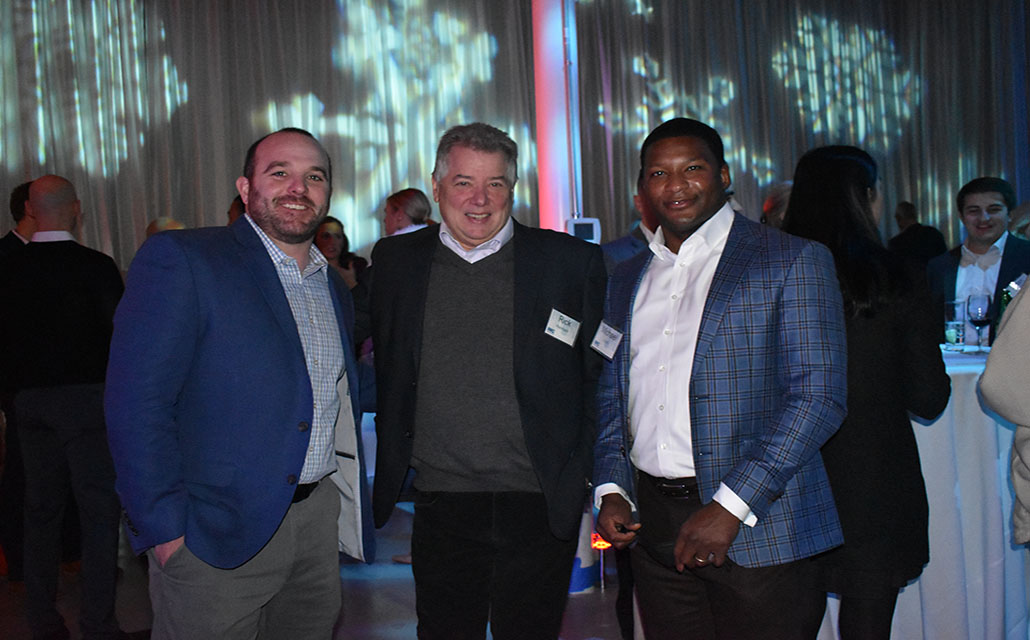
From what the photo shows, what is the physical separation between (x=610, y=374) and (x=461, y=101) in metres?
6.15

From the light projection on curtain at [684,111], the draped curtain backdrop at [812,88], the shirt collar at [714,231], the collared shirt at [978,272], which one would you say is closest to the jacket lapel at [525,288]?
the shirt collar at [714,231]

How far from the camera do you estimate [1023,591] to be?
289 centimetres

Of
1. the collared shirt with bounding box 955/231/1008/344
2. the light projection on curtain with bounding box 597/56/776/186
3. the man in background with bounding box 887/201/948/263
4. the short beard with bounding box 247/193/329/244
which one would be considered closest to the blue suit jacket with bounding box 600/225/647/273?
the collared shirt with bounding box 955/231/1008/344

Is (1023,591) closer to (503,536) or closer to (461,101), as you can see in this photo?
(503,536)

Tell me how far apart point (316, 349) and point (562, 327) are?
609 millimetres

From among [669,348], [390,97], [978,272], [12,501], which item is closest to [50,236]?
[12,501]

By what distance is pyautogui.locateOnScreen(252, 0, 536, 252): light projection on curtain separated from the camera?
7375 millimetres

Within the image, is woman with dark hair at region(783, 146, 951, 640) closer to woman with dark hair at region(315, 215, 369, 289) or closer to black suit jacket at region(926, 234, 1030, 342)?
black suit jacket at region(926, 234, 1030, 342)

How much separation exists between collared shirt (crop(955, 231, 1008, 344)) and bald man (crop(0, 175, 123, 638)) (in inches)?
151

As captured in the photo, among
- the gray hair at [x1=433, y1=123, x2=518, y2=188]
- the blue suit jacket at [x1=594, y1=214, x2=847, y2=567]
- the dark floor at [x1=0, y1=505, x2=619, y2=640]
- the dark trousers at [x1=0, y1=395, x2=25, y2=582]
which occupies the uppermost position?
the gray hair at [x1=433, y1=123, x2=518, y2=188]

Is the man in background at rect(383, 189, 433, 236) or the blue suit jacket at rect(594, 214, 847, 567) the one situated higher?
the man in background at rect(383, 189, 433, 236)

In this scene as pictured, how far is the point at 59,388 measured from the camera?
3.39 meters

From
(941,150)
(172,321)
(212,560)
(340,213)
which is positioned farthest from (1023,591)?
(941,150)

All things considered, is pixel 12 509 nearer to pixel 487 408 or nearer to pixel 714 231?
pixel 487 408
